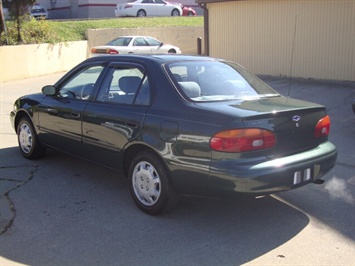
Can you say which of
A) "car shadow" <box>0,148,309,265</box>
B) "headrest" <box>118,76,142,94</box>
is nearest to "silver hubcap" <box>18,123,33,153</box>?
"car shadow" <box>0,148,309,265</box>

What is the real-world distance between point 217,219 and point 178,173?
669 mm

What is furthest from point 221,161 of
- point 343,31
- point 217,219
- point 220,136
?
point 343,31

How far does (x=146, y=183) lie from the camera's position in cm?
422

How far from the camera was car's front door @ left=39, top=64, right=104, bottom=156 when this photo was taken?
199 inches

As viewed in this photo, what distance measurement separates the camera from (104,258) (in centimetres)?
344

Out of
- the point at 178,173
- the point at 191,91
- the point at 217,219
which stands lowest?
the point at 217,219

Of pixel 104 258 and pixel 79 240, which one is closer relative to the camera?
pixel 104 258

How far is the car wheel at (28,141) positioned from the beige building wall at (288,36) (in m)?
7.88

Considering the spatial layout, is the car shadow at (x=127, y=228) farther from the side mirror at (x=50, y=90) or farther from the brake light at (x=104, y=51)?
the brake light at (x=104, y=51)

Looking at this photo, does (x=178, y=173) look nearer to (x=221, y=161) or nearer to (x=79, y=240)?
(x=221, y=161)

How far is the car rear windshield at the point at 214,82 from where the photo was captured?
165 inches

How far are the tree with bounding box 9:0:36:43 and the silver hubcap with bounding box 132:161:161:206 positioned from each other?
1503cm

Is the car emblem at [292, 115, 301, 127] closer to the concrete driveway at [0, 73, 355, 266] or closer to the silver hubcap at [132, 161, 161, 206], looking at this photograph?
the concrete driveway at [0, 73, 355, 266]

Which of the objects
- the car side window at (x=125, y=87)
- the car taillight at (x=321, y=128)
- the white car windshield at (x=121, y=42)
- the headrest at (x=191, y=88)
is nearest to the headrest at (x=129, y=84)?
the car side window at (x=125, y=87)
